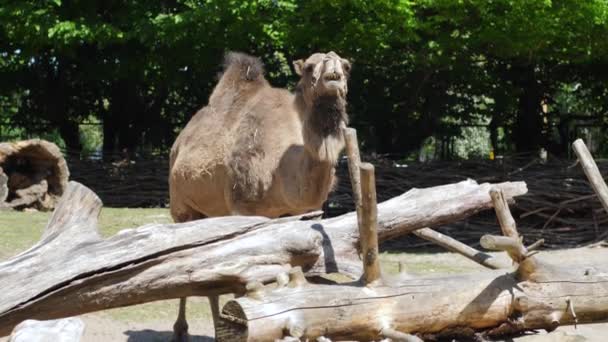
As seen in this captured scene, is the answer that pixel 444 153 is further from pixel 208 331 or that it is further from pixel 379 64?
pixel 208 331

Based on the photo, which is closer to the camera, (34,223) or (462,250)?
(462,250)

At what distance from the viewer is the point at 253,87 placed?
8.41 m

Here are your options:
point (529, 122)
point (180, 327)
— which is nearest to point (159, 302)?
point (180, 327)

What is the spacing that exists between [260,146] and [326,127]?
0.91 m

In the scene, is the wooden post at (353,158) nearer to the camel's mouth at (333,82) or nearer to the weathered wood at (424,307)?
the weathered wood at (424,307)

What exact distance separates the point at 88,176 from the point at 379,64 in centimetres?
648

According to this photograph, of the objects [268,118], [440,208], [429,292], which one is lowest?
[429,292]

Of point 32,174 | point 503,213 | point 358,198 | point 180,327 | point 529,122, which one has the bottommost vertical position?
point 180,327

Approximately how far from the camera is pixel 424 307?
479 centimetres

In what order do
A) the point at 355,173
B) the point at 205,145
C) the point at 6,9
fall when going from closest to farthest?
the point at 355,173 < the point at 205,145 < the point at 6,9

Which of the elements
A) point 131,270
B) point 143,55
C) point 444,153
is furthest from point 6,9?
point 131,270

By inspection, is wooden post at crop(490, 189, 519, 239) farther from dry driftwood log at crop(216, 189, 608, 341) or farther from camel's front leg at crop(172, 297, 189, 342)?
camel's front leg at crop(172, 297, 189, 342)

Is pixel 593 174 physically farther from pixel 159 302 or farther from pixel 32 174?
pixel 32 174

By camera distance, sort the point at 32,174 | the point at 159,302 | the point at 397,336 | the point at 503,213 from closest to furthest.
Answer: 1. the point at 397,336
2. the point at 503,213
3. the point at 159,302
4. the point at 32,174
